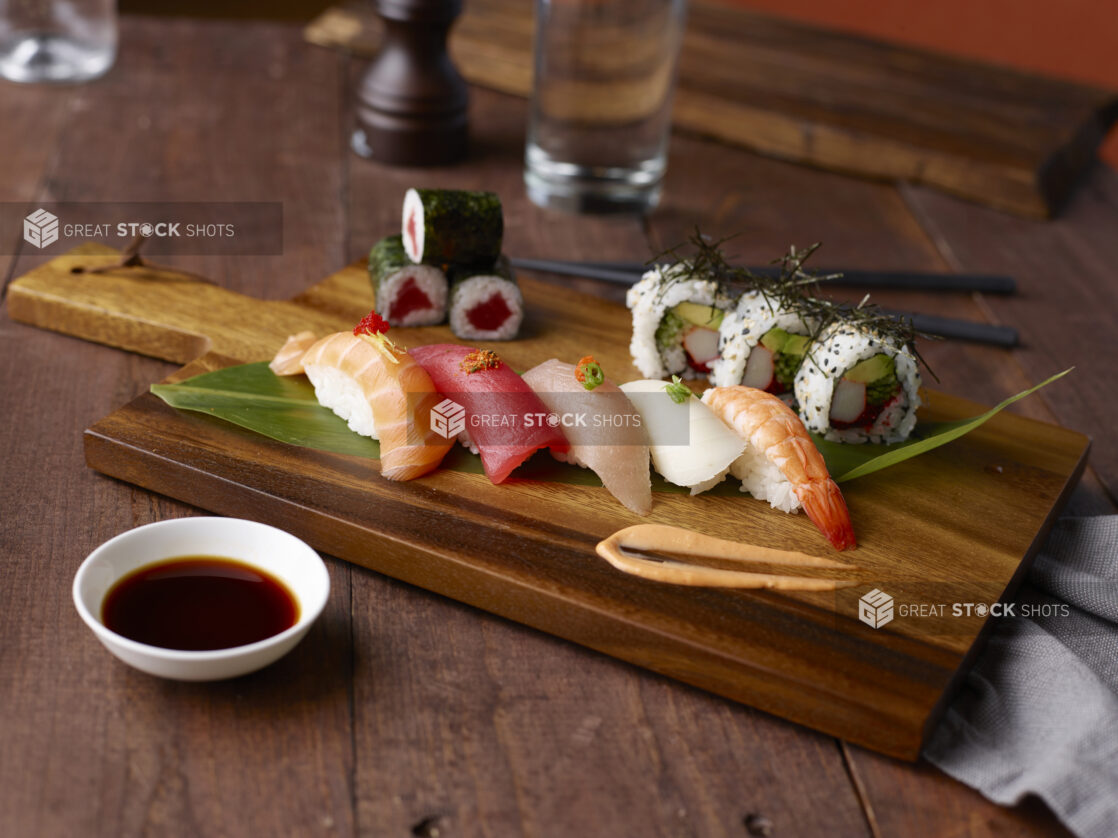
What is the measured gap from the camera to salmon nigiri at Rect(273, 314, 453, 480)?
181 centimetres

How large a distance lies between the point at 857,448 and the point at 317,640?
→ 1031mm

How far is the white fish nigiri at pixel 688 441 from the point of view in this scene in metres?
1.83

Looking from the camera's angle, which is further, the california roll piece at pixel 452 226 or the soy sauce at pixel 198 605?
the california roll piece at pixel 452 226

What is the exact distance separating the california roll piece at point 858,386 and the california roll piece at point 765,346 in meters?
0.05

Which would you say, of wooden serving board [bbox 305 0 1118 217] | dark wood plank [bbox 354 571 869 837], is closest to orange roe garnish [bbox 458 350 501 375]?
dark wood plank [bbox 354 571 869 837]

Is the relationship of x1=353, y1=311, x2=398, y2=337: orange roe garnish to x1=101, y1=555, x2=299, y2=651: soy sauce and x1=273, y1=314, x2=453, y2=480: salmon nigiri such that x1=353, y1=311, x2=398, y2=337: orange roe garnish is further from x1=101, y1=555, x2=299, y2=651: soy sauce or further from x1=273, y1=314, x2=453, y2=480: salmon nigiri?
x1=101, y1=555, x2=299, y2=651: soy sauce

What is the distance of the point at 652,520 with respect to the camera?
178cm

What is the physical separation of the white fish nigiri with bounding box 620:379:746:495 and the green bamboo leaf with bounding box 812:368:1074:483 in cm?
21

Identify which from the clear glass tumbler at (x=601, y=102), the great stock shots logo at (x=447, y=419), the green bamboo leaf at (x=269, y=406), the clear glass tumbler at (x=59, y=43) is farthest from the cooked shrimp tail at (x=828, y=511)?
the clear glass tumbler at (x=59, y=43)

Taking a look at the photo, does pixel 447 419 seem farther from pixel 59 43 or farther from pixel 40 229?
pixel 59 43

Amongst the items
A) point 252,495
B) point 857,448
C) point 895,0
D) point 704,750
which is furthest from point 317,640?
point 895,0

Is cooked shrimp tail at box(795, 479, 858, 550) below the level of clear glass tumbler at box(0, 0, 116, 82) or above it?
above

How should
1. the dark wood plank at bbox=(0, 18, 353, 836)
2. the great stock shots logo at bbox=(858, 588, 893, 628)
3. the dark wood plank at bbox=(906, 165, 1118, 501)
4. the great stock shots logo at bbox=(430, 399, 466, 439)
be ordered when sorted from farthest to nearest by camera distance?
the dark wood plank at bbox=(906, 165, 1118, 501) → the great stock shots logo at bbox=(430, 399, 466, 439) → the great stock shots logo at bbox=(858, 588, 893, 628) → the dark wood plank at bbox=(0, 18, 353, 836)

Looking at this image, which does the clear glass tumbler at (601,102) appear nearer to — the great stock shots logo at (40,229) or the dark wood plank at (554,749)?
the great stock shots logo at (40,229)
